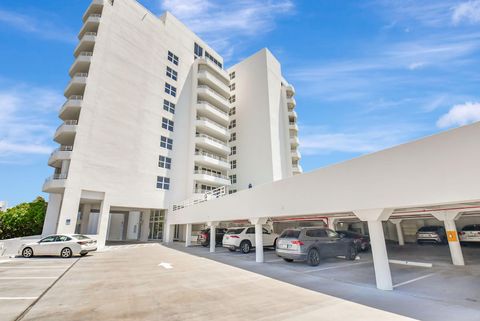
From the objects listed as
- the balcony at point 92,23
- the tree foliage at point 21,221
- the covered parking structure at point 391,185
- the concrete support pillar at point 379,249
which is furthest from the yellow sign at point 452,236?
the tree foliage at point 21,221

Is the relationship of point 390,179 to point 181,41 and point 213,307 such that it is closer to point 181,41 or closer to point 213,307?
point 213,307

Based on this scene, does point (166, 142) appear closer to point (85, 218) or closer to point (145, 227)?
point (145, 227)

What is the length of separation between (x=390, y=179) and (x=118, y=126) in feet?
87.2

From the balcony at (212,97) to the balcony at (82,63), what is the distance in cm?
1420

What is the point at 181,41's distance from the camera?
36.3 m

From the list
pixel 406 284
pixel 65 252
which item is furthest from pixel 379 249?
pixel 65 252

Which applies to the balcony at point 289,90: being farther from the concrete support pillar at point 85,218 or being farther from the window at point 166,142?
the concrete support pillar at point 85,218

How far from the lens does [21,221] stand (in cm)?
2652

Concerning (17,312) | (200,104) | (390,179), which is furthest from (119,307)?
(200,104)

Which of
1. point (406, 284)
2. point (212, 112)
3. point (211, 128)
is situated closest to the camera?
point (406, 284)

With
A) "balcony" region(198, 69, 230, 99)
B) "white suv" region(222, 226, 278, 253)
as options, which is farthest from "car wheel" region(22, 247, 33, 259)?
"balcony" region(198, 69, 230, 99)

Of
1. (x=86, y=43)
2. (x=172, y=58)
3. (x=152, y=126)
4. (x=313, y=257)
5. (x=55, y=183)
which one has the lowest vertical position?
(x=313, y=257)

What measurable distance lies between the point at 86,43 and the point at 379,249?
3316cm

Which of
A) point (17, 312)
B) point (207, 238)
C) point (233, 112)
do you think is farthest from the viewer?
point (233, 112)
